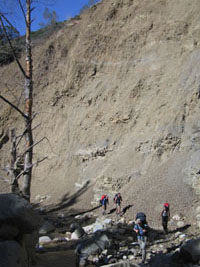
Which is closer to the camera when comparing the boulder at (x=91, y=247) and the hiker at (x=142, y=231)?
the hiker at (x=142, y=231)

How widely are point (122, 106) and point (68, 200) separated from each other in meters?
7.62

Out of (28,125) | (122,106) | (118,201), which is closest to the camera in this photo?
(28,125)

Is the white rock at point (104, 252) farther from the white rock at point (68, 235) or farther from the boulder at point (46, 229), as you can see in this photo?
the boulder at point (46, 229)

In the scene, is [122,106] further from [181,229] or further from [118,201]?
[181,229]

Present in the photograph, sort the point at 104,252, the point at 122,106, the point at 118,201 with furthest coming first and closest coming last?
the point at 122,106, the point at 118,201, the point at 104,252

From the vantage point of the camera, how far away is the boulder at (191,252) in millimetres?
5431

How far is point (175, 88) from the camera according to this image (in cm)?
1691

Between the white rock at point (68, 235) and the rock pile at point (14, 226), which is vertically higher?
the rock pile at point (14, 226)

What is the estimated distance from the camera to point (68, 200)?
1584 centimetres

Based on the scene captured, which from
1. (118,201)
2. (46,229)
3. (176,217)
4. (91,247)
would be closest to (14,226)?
(91,247)

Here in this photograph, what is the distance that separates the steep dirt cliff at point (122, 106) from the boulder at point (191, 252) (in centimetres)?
458

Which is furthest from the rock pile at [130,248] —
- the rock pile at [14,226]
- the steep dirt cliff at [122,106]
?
the steep dirt cliff at [122,106]

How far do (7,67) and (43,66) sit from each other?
16.6 feet

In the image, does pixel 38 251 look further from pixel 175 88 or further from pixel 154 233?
pixel 175 88
